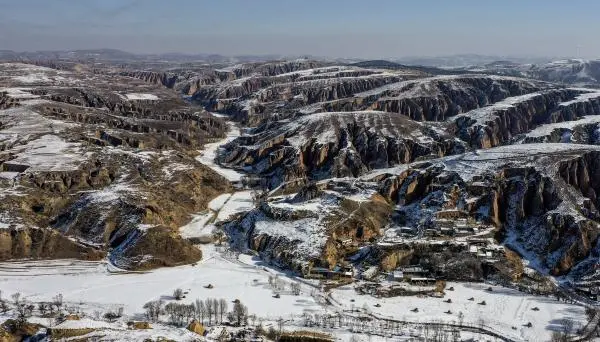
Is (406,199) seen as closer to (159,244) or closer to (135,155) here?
(159,244)

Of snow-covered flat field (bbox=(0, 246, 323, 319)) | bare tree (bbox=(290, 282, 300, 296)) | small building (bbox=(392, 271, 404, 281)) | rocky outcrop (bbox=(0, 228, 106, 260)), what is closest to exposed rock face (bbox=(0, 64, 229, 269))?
rocky outcrop (bbox=(0, 228, 106, 260))

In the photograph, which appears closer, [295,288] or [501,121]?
[295,288]

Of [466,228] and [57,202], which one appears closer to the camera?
[466,228]

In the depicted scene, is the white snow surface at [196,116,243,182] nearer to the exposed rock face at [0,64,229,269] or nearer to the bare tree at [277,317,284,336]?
the exposed rock face at [0,64,229,269]

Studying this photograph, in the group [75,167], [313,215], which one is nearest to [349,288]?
[313,215]

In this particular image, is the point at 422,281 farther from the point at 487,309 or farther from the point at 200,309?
the point at 200,309

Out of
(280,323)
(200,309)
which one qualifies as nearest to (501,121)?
(280,323)
